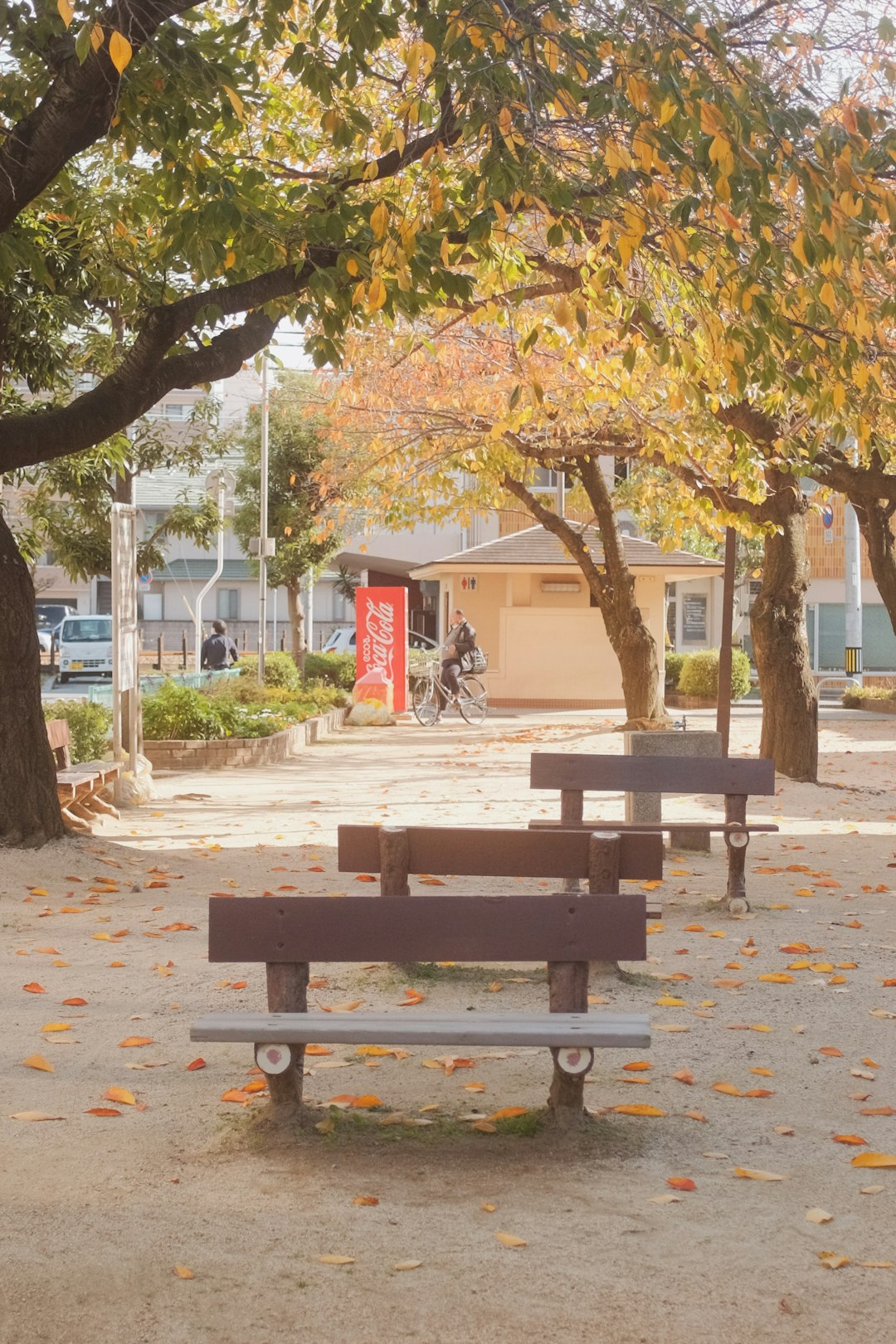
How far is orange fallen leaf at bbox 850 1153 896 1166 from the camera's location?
4.46m

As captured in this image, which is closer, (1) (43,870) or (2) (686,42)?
(2) (686,42)

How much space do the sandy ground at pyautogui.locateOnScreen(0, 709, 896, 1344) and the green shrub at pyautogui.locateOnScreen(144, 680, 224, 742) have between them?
942 cm

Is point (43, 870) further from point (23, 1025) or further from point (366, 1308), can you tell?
point (366, 1308)

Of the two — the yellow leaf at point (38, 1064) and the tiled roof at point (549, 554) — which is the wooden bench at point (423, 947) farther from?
the tiled roof at point (549, 554)

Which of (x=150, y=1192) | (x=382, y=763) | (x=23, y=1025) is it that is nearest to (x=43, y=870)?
(x=23, y=1025)

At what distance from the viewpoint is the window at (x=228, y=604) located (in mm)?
56719

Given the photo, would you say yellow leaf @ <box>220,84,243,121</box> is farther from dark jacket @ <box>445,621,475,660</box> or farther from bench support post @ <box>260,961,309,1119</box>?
dark jacket @ <box>445,621,475,660</box>

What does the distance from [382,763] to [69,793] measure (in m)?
7.94

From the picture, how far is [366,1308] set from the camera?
11.1 ft

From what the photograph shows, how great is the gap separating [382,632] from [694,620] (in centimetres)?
2008

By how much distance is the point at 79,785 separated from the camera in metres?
12.3

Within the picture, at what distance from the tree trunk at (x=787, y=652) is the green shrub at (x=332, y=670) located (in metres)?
18.0

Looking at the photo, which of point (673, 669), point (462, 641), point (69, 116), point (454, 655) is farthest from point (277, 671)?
point (69, 116)

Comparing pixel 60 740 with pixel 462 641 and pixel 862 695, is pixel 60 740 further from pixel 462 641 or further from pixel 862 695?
pixel 862 695
